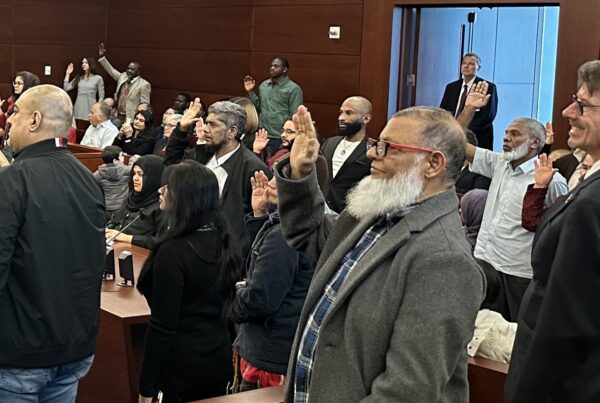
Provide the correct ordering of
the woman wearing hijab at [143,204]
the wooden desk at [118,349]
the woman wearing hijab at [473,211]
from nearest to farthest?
the wooden desk at [118,349]
the woman wearing hijab at [473,211]
the woman wearing hijab at [143,204]

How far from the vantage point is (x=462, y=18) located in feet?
31.2

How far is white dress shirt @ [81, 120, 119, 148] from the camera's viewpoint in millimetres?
10195

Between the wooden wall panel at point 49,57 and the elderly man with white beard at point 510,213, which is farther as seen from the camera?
the wooden wall panel at point 49,57

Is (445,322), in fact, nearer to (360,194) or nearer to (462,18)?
(360,194)

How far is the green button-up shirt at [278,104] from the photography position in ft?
31.2

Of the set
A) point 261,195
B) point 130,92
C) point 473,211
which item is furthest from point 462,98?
point 130,92

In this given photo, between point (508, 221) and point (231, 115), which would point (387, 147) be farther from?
point (231, 115)

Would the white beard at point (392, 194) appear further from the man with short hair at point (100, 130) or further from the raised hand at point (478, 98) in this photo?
the man with short hair at point (100, 130)

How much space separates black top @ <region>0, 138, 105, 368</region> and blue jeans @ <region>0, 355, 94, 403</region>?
0.03m

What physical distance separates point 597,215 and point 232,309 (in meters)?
1.59

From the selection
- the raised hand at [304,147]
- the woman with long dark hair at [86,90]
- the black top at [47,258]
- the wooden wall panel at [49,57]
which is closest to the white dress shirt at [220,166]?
the black top at [47,258]

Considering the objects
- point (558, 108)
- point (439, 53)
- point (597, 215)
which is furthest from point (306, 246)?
point (439, 53)

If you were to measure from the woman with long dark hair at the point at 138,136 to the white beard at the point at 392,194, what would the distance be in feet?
25.5

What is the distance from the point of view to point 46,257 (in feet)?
8.89
